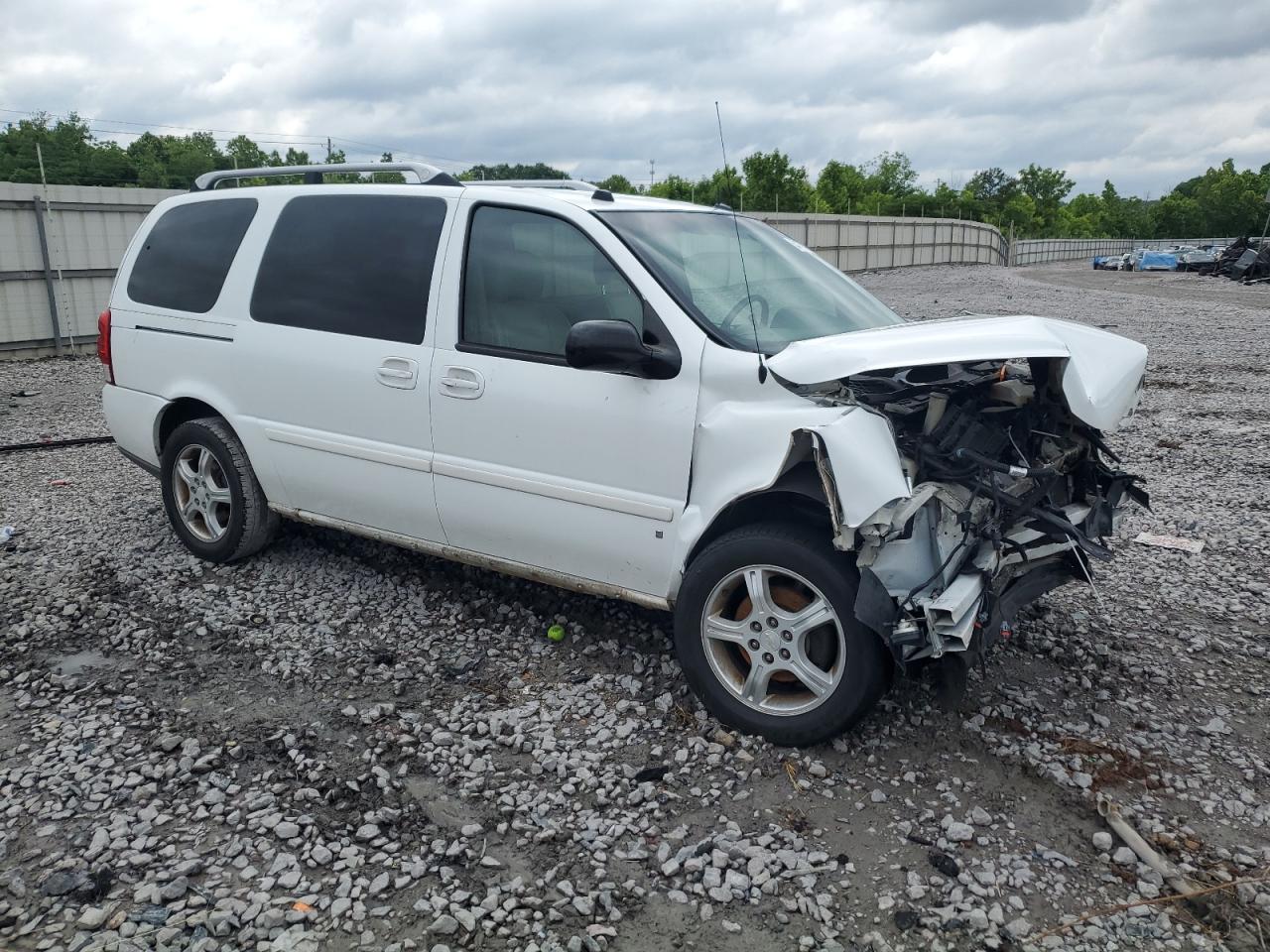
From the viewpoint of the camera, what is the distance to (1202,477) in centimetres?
739

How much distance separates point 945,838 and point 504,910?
4.63 feet

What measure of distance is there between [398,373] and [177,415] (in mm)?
1904

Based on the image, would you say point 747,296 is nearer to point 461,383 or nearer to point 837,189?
point 461,383

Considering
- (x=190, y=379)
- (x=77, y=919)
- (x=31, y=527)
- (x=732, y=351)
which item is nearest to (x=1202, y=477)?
(x=732, y=351)

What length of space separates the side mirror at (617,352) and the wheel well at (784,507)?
569 millimetres

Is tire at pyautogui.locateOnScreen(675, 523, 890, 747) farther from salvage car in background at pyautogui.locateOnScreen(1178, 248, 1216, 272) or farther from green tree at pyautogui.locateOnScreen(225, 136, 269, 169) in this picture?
salvage car in background at pyautogui.locateOnScreen(1178, 248, 1216, 272)

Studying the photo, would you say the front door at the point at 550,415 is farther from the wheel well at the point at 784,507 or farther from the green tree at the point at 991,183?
the green tree at the point at 991,183

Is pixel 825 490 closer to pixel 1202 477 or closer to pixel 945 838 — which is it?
pixel 945 838

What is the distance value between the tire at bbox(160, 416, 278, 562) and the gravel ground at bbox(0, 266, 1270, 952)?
0.17 metres

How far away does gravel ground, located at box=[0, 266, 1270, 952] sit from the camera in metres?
2.86

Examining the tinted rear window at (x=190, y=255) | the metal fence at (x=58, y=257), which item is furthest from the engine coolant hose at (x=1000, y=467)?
the metal fence at (x=58, y=257)

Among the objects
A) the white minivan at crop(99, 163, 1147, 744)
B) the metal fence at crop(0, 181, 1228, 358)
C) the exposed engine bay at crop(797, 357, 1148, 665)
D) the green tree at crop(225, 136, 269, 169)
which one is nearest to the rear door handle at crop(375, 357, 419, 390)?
the white minivan at crop(99, 163, 1147, 744)

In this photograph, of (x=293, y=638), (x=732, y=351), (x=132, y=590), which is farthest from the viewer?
(x=132, y=590)

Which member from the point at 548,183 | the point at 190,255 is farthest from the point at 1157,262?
the point at 190,255
